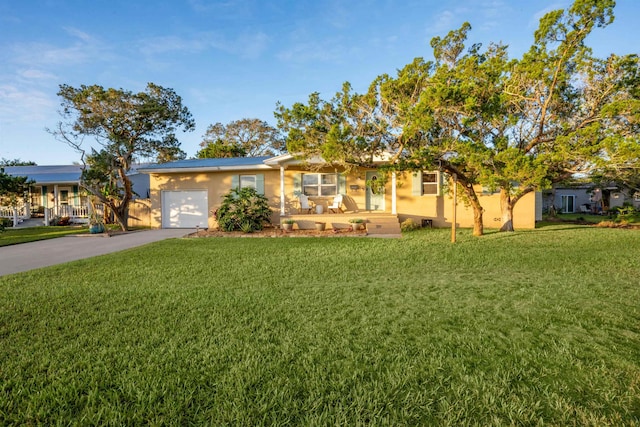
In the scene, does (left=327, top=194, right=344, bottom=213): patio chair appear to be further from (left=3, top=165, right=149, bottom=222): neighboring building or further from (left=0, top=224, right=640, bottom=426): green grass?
(left=3, top=165, right=149, bottom=222): neighboring building

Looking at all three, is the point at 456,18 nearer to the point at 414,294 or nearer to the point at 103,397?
the point at 414,294

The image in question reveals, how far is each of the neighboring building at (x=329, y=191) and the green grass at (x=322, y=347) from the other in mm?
7818

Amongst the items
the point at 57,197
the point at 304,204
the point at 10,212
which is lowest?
the point at 10,212

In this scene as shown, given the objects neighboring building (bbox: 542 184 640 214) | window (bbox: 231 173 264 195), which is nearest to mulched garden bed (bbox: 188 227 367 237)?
window (bbox: 231 173 264 195)

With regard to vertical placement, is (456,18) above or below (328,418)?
above

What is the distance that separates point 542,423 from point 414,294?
254 cm

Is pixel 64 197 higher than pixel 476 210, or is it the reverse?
pixel 64 197

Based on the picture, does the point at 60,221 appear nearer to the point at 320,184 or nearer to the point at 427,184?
the point at 320,184

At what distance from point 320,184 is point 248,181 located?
346 cm

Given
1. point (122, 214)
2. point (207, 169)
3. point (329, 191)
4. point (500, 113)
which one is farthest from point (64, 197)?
point (500, 113)

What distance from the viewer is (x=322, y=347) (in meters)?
2.73

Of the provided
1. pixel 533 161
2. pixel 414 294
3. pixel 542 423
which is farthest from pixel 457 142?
pixel 542 423

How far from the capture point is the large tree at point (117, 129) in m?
13.7

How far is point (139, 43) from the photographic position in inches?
438
